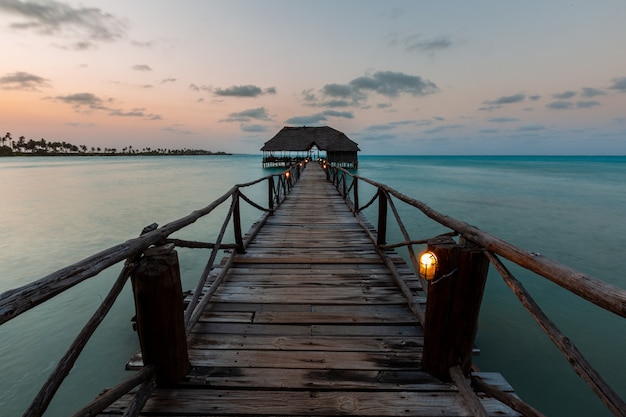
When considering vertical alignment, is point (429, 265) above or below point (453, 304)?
above

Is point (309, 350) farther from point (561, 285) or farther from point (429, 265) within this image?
point (561, 285)

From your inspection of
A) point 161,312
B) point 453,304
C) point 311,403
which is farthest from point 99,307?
point 453,304

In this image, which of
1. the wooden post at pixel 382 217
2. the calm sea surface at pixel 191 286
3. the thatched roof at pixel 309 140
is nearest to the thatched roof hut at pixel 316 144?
the thatched roof at pixel 309 140

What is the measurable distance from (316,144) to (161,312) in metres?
48.6

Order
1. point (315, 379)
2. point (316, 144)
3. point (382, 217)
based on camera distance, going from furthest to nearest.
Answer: point (316, 144) < point (382, 217) < point (315, 379)

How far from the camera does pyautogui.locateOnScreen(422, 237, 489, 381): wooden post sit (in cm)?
217

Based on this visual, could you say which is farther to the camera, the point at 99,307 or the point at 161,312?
the point at 161,312

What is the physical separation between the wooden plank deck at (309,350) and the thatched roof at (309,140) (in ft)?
141

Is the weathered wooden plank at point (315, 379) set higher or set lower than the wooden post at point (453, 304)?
lower

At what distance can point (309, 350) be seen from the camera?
2.80 meters

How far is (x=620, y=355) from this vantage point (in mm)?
5996

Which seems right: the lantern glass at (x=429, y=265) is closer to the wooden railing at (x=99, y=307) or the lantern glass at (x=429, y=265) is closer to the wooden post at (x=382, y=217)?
the wooden railing at (x=99, y=307)

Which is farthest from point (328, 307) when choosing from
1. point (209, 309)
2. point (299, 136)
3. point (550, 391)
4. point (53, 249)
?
point (299, 136)

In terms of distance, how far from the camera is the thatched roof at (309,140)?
155ft
